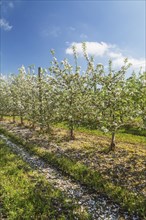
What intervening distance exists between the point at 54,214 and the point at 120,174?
7546mm

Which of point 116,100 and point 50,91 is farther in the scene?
point 50,91

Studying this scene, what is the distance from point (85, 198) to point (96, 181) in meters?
2.48

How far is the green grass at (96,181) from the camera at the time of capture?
1398 centimetres

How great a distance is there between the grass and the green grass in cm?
266

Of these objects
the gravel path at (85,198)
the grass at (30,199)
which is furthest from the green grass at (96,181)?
the grass at (30,199)

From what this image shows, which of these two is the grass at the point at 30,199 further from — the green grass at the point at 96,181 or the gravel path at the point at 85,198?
the green grass at the point at 96,181

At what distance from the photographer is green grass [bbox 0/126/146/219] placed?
45.9ft

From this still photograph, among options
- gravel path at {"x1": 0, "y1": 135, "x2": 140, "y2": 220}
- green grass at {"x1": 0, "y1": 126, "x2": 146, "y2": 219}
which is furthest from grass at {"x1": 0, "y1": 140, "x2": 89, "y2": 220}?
green grass at {"x1": 0, "y1": 126, "x2": 146, "y2": 219}

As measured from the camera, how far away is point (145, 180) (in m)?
17.3

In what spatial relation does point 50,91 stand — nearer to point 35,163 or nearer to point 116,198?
point 35,163

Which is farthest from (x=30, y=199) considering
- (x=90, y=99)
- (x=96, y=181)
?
(x=90, y=99)

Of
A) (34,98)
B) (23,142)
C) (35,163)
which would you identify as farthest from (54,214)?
(34,98)

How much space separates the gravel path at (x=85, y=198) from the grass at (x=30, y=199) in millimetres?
642

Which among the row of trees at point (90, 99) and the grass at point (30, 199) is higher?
the row of trees at point (90, 99)
